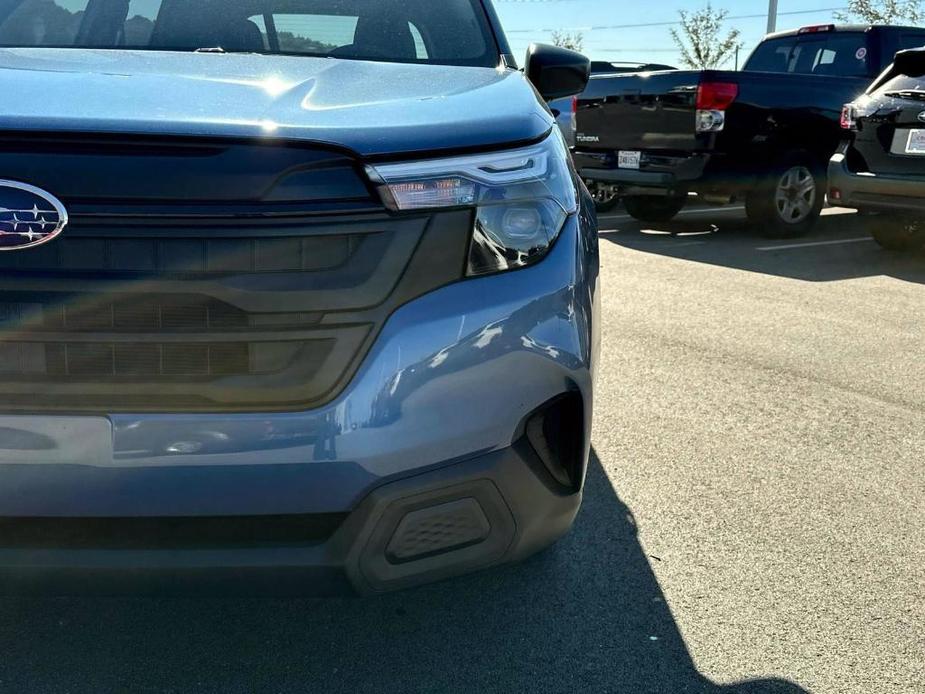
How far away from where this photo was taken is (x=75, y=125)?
183cm

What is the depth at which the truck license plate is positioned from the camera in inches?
353

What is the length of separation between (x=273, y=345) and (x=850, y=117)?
275 inches

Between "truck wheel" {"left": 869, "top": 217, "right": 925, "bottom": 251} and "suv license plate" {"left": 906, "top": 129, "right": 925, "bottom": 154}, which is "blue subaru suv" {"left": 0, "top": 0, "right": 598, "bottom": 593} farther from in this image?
"truck wheel" {"left": 869, "top": 217, "right": 925, "bottom": 251}

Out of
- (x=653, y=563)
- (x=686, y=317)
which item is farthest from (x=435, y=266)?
(x=686, y=317)

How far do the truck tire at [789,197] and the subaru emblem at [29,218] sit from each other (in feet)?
26.0

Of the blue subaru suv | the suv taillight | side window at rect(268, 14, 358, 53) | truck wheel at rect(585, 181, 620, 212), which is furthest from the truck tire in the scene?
the blue subaru suv

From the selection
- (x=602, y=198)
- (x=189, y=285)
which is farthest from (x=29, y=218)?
(x=602, y=198)

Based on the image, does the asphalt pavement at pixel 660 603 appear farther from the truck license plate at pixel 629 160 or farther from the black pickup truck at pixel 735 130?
the truck license plate at pixel 629 160

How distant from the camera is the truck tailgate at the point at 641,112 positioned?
8.47 m

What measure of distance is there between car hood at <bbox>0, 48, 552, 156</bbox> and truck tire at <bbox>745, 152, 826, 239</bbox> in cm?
683

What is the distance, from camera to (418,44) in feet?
10.6

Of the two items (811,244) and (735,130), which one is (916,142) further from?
(811,244)

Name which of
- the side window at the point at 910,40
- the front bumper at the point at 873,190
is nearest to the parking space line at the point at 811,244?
the front bumper at the point at 873,190

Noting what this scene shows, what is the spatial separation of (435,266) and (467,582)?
1136 millimetres
